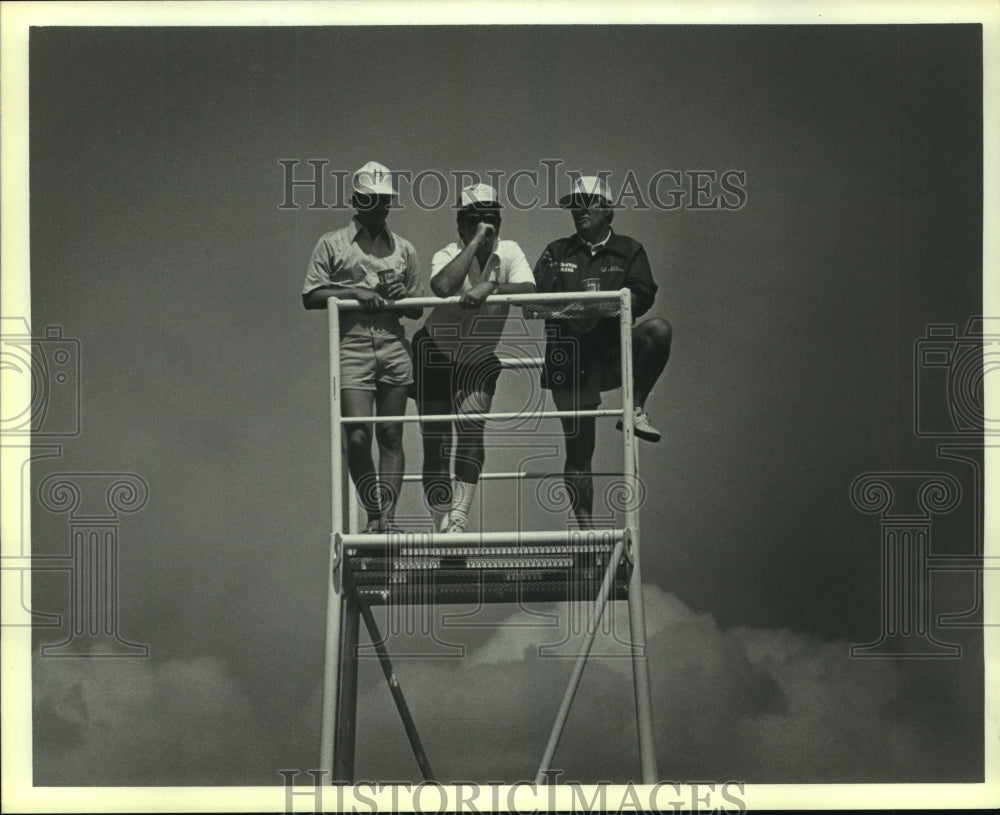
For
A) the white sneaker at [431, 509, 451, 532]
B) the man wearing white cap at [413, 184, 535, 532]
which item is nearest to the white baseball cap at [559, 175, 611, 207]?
the man wearing white cap at [413, 184, 535, 532]

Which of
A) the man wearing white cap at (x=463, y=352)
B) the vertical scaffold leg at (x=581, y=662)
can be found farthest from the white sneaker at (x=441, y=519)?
the vertical scaffold leg at (x=581, y=662)

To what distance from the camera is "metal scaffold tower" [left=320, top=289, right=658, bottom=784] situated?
8.46 metres

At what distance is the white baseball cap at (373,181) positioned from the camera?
29.6ft

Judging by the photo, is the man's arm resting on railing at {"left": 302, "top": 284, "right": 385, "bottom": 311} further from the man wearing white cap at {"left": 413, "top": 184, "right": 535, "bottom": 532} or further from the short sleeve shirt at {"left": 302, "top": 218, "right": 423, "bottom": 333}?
the man wearing white cap at {"left": 413, "top": 184, "right": 535, "bottom": 532}

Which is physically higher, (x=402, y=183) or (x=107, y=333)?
(x=402, y=183)

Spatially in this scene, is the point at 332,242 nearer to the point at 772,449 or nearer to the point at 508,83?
the point at 508,83

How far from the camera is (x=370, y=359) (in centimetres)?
874

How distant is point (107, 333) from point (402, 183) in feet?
6.96

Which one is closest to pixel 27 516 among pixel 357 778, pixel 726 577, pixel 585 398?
pixel 357 778

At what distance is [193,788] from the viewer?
10.2 metres

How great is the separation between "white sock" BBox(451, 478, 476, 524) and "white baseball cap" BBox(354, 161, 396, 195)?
1585mm

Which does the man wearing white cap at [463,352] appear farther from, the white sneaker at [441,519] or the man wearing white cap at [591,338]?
the man wearing white cap at [591,338]

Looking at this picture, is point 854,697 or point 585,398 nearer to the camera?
point 585,398

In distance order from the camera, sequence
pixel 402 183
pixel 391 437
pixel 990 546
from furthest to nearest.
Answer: pixel 402 183, pixel 990 546, pixel 391 437
